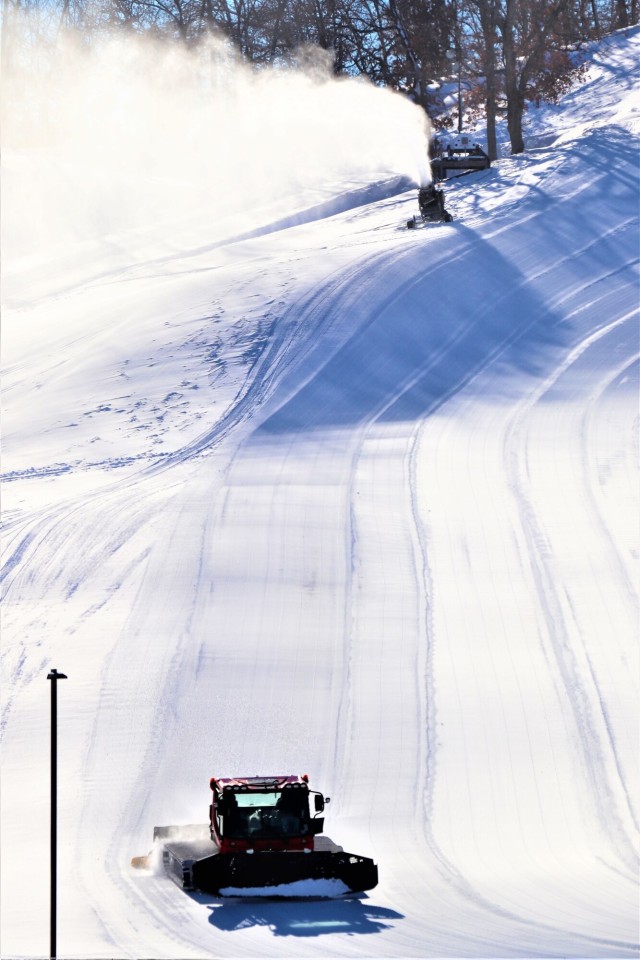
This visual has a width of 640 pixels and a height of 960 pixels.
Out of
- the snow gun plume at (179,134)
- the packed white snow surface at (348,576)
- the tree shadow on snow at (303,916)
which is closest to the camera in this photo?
the tree shadow on snow at (303,916)

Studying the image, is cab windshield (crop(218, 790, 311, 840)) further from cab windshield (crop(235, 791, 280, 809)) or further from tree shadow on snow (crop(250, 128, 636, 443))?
tree shadow on snow (crop(250, 128, 636, 443))

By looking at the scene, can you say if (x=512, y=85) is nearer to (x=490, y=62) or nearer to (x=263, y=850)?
(x=490, y=62)

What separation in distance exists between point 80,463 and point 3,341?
8.26 meters

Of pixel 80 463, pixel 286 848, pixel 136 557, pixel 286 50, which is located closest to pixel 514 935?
pixel 286 848

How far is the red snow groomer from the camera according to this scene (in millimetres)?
11445

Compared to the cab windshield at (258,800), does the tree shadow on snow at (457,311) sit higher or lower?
higher

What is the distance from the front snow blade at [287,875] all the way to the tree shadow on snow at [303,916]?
0.09 meters

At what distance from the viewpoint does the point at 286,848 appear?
1175cm

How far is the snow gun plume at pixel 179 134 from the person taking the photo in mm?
42594

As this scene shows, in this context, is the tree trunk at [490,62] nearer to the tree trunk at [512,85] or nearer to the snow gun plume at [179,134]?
the tree trunk at [512,85]

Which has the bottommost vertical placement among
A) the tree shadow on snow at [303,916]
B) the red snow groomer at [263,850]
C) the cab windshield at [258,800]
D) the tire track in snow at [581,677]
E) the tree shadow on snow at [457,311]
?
the tree shadow on snow at [303,916]

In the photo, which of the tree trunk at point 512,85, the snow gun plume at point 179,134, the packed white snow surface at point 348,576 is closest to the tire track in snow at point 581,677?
the packed white snow surface at point 348,576

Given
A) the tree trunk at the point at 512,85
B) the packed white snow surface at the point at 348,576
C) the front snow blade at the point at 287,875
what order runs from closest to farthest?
1. the front snow blade at the point at 287,875
2. the packed white snow surface at the point at 348,576
3. the tree trunk at the point at 512,85

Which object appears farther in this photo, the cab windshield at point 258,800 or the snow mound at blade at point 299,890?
the cab windshield at point 258,800
